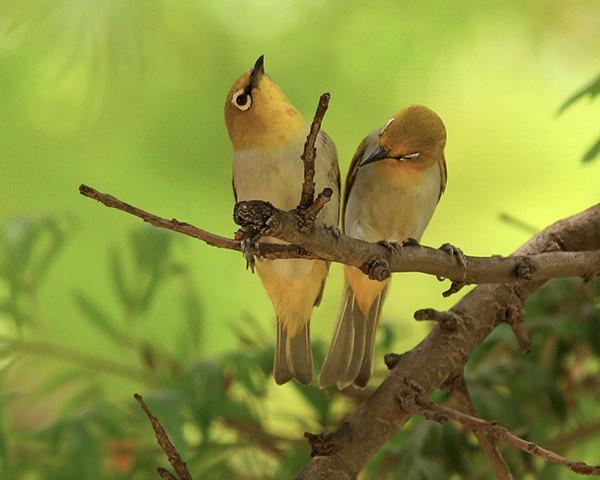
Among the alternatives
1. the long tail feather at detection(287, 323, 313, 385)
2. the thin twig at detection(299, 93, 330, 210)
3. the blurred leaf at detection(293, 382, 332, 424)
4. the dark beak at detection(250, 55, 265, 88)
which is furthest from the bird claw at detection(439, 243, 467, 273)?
the blurred leaf at detection(293, 382, 332, 424)

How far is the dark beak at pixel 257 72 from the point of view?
143cm

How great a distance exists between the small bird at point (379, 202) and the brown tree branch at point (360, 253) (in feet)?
0.66

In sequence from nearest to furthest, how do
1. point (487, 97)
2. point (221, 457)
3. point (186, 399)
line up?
point (186, 399)
point (221, 457)
point (487, 97)

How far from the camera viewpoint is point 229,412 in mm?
1958

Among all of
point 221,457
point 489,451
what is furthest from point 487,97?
point 489,451

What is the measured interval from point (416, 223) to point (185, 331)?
2.79 feet

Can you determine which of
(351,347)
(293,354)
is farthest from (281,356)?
(351,347)

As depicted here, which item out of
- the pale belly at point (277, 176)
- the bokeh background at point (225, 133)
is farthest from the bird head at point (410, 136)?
the bokeh background at point (225, 133)

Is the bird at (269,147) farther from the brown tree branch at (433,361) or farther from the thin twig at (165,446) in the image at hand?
the thin twig at (165,446)

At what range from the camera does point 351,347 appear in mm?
1800

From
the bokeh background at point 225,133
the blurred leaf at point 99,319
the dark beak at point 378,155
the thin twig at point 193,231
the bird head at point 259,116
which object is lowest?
the thin twig at point 193,231

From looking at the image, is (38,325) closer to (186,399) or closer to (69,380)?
(69,380)

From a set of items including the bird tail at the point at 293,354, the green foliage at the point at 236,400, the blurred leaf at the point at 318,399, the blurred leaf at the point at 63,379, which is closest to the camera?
the bird tail at the point at 293,354

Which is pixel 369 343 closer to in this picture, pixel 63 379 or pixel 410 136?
pixel 410 136
